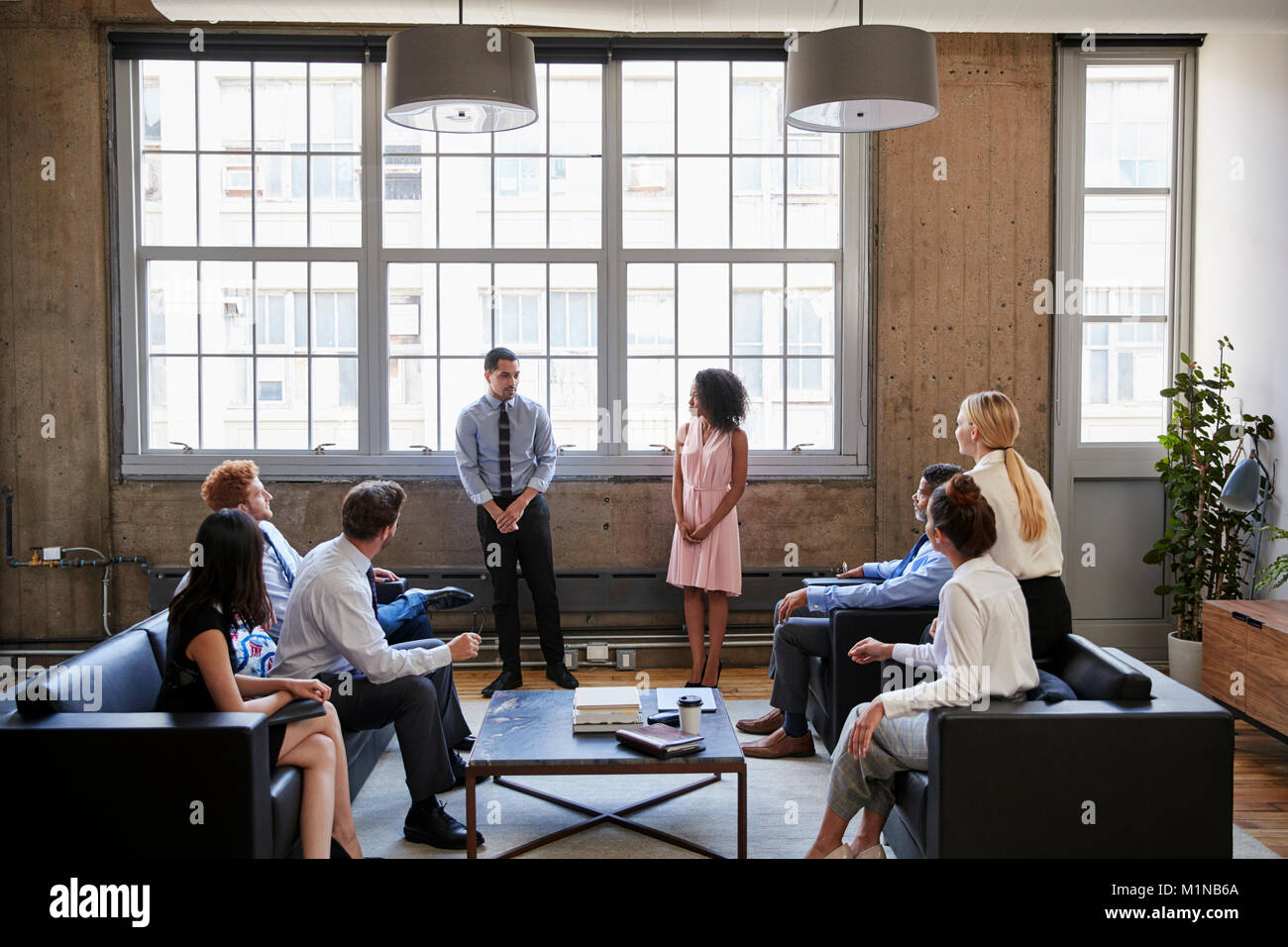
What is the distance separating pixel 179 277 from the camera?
21.0 feet

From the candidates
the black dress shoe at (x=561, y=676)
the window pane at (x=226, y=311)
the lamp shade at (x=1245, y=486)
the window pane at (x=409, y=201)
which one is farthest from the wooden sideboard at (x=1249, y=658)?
the window pane at (x=226, y=311)

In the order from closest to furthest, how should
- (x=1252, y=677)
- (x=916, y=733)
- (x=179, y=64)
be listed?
(x=916, y=733), (x=1252, y=677), (x=179, y=64)

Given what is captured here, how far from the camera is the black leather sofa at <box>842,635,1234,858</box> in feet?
9.70

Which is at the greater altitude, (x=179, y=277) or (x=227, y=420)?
(x=179, y=277)

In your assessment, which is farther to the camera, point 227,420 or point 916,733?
point 227,420

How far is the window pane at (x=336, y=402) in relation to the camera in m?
6.43

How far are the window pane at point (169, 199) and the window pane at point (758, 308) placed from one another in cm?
304

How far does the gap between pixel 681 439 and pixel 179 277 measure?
2.95 m

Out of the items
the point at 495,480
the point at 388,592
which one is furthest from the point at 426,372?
the point at 388,592

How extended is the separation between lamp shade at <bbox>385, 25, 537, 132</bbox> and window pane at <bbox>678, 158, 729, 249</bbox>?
285 centimetres

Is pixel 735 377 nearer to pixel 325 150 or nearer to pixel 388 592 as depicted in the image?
pixel 388 592

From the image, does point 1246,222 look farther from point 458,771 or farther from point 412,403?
point 458,771

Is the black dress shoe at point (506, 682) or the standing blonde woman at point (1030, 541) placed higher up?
the standing blonde woman at point (1030, 541)

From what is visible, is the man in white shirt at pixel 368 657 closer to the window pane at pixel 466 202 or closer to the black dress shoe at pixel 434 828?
the black dress shoe at pixel 434 828
